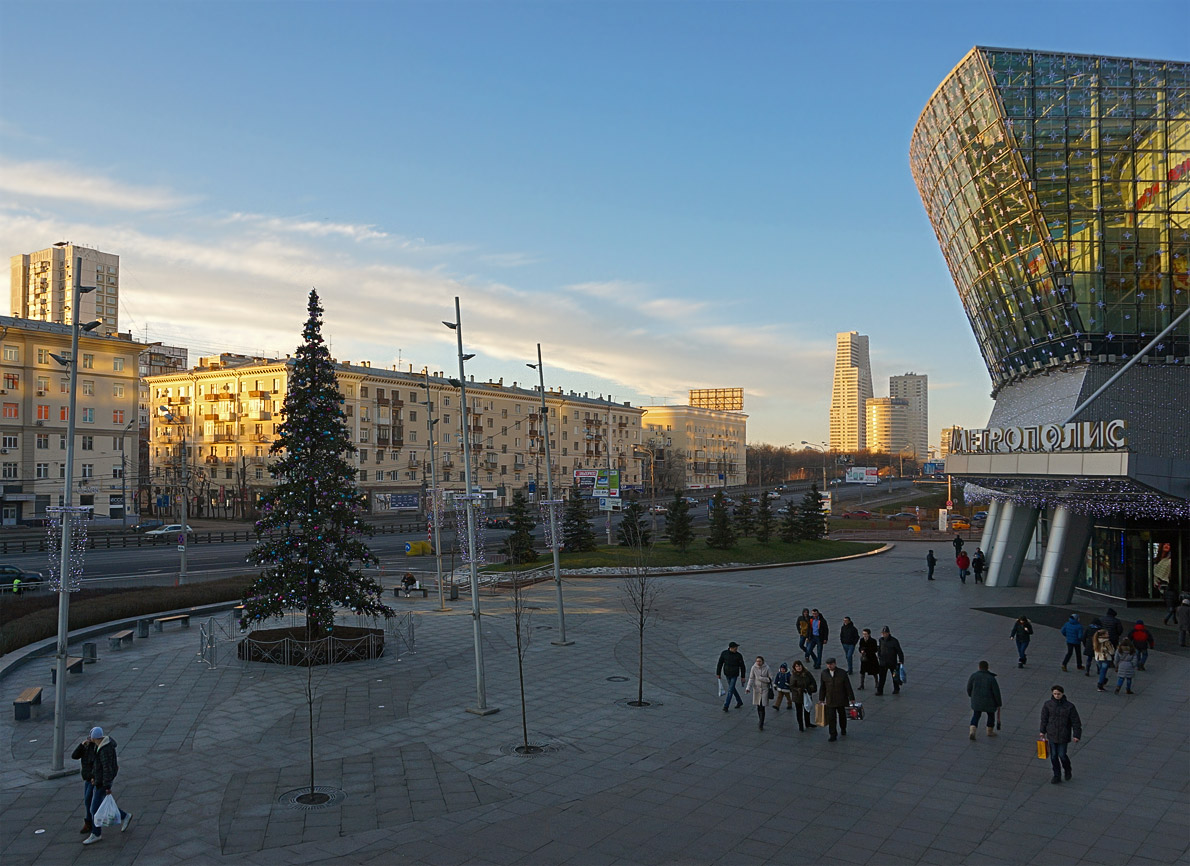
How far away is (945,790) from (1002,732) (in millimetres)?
4221

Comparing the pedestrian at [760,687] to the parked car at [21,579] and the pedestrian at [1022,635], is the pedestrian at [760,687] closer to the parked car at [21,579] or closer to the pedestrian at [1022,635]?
the pedestrian at [1022,635]

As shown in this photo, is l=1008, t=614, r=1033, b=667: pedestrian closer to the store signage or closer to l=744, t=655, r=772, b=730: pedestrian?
l=744, t=655, r=772, b=730: pedestrian

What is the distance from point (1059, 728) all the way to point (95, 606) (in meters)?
30.4

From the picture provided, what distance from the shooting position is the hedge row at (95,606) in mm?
26203

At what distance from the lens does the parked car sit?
129 ft

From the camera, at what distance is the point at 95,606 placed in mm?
30328

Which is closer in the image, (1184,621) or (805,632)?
(805,632)

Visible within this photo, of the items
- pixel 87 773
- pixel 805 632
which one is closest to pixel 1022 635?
pixel 805 632

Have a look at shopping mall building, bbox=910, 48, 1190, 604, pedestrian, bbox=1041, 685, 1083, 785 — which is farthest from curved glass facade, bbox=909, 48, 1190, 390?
pedestrian, bbox=1041, 685, 1083, 785

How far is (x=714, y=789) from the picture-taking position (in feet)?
45.9

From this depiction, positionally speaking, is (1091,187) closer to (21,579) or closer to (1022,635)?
(1022,635)

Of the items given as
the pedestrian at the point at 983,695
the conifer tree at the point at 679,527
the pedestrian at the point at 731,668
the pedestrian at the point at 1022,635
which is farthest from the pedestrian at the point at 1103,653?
the conifer tree at the point at 679,527

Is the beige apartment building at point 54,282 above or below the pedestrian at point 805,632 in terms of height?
above

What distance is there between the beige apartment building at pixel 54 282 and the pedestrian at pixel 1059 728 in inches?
7142
